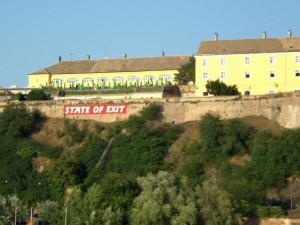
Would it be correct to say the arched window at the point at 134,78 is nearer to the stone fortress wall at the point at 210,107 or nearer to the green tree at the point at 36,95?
the green tree at the point at 36,95

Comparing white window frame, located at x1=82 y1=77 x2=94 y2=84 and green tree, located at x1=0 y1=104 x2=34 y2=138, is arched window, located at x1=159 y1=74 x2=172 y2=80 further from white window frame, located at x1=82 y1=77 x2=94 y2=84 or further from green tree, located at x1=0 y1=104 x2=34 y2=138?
green tree, located at x1=0 y1=104 x2=34 y2=138

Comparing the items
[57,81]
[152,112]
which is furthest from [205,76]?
[57,81]

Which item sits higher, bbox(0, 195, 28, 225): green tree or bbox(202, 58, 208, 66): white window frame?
bbox(202, 58, 208, 66): white window frame

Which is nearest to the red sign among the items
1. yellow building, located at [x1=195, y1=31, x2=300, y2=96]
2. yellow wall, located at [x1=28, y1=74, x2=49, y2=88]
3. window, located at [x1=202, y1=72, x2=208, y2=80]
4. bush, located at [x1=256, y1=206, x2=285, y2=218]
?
yellow building, located at [x1=195, y1=31, x2=300, y2=96]

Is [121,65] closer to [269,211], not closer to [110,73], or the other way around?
[110,73]

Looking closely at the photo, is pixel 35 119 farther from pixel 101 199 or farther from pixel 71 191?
pixel 101 199

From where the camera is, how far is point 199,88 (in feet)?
273

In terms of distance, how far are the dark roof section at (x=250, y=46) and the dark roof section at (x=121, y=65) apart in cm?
594

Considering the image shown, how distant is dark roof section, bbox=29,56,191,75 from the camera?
8906cm

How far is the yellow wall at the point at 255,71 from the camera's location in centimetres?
8038

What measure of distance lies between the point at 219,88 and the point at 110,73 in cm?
1202

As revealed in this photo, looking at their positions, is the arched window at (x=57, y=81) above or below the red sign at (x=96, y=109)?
above

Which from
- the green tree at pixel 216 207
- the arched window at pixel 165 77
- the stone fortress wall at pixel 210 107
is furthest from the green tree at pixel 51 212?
the arched window at pixel 165 77

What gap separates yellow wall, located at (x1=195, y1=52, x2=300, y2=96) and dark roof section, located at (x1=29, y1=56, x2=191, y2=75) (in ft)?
21.2
